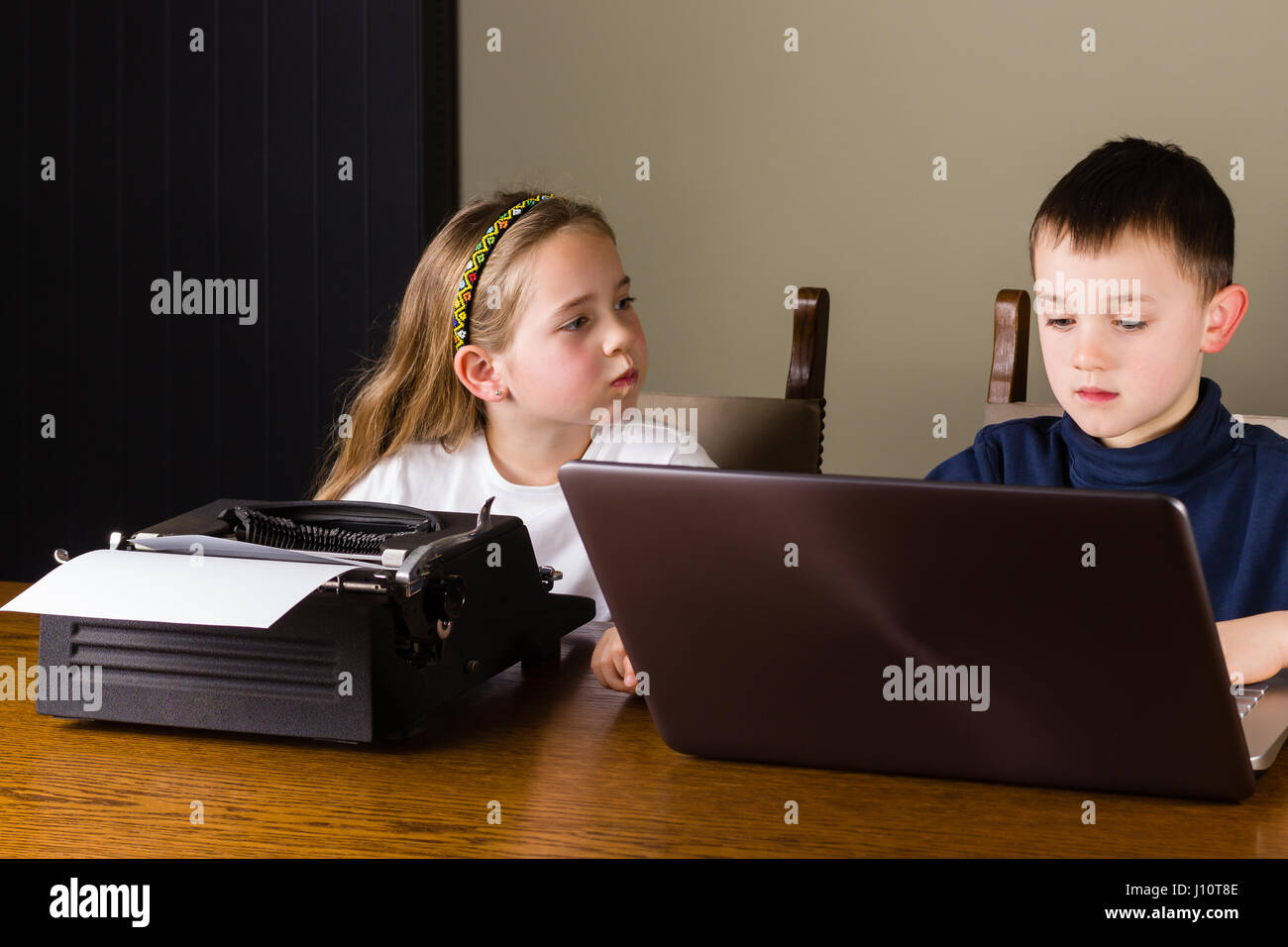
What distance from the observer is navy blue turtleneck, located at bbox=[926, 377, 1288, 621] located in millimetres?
1269

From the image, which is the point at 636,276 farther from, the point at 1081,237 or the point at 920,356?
the point at 1081,237

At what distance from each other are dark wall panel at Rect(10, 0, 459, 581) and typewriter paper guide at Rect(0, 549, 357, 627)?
1942mm

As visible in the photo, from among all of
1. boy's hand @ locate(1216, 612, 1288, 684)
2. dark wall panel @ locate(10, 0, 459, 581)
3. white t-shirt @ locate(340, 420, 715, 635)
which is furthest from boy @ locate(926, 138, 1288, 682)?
dark wall panel @ locate(10, 0, 459, 581)

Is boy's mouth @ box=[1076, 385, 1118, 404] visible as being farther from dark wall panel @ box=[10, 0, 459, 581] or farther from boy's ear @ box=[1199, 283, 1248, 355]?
dark wall panel @ box=[10, 0, 459, 581]

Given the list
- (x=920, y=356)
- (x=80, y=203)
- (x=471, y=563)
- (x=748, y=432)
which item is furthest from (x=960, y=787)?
(x=80, y=203)

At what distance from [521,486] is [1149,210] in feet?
2.66

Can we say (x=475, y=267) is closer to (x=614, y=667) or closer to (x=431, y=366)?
(x=431, y=366)

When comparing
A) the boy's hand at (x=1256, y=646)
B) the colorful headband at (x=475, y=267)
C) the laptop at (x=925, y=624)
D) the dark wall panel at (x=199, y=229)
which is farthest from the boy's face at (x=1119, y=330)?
the dark wall panel at (x=199, y=229)

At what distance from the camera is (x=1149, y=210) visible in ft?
3.96

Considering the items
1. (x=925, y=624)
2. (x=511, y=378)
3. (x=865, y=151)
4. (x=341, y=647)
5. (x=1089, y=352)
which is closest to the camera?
(x=925, y=624)

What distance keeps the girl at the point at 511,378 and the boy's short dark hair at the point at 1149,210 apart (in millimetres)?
500

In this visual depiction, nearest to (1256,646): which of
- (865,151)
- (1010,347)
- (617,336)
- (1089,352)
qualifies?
(1089,352)

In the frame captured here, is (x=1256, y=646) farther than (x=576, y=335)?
No
